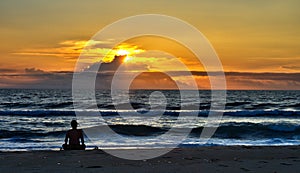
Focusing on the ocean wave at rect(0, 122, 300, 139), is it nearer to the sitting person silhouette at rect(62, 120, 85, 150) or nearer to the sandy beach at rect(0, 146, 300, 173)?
the sitting person silhouette at rect(62, 120, 85, 150)

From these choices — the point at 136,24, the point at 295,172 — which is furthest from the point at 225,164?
the point at 136,24

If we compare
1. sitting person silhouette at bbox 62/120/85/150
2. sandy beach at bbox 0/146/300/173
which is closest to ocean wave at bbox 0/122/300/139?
sitting person silhouette at bbox 62/120/85/150

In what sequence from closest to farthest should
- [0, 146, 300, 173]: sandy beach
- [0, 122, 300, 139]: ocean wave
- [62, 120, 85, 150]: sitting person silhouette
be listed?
[0, 146, 300, 173]: sandy beach
[62, 120, 85, 150]: sitting person silhouette
[0, 122, 300, 139]: ocean wave

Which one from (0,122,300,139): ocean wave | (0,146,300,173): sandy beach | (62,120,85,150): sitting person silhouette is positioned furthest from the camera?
(0,122,300,139): ocean wave

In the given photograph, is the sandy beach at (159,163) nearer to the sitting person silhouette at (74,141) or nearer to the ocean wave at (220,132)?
the sitting person silhouette at (74,141)

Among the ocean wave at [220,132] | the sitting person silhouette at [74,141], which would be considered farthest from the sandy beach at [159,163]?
the ocean wave at [220,132]

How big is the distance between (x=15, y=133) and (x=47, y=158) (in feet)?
43.4

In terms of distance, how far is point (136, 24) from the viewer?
46.7 feet

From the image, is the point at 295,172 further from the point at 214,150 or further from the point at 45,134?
the point at 45,134

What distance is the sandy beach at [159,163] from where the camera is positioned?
812 centimetres

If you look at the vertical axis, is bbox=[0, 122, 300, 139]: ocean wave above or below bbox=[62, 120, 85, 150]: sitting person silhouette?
below

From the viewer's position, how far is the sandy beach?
8125mm

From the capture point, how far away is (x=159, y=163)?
8.88 m

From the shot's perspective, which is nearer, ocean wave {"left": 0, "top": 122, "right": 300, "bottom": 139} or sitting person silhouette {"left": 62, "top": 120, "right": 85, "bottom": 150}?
sitting person silhouette {"left": 62, "top": 120, "right": 85, "bottom": 150}
